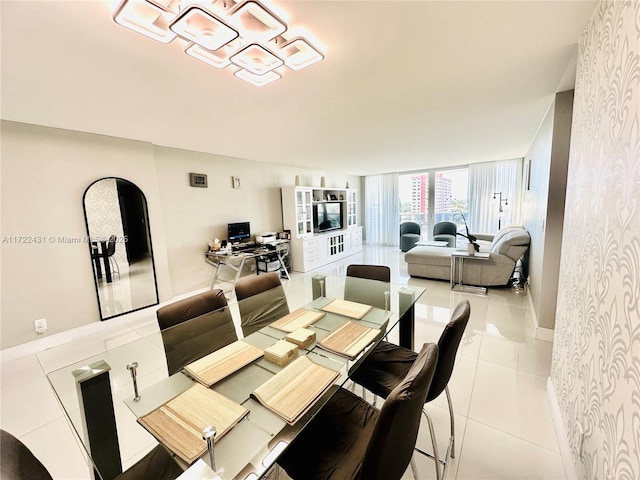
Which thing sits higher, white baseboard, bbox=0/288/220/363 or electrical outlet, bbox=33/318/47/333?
electrical outlet, bbox=33/318/47/333

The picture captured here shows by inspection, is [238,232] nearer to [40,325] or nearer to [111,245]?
[111,245]

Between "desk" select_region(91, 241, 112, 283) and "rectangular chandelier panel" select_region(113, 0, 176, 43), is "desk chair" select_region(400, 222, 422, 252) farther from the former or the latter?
"rectangular chandelier panel" select_region(113, 0, 176, 43)

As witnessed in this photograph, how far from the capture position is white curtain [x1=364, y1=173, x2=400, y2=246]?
7.66 meters

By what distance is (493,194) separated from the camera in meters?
6.27

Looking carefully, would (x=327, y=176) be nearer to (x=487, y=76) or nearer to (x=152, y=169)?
(x=152, y=169)

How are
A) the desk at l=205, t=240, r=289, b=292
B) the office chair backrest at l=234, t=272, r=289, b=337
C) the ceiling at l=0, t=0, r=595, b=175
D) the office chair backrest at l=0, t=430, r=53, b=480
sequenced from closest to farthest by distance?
the office chair backrest at l=0, t=430, r=53, b=480
the ceiling at l=0, t=0, r=595, b=175
the office chair backrest at l=234, t=272, r=289, b=337
the desk at l=205, t=240, r=289, b=292

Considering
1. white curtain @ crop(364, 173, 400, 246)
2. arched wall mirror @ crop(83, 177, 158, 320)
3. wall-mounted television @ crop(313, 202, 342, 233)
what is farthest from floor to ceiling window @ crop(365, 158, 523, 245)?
arched wall mirror @ crop(83, 177, 158, 320)

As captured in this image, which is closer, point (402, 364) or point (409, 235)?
point (402, 364)

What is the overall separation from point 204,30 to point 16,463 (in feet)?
5.84

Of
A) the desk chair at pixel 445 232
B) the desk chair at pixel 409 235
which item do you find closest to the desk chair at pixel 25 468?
the desk chair at pixel 409 235

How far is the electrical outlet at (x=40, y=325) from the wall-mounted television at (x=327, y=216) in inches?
179

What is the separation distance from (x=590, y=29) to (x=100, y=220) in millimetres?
4494

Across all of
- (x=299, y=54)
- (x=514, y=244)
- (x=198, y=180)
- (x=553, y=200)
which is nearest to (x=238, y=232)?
(x=198, y=180)

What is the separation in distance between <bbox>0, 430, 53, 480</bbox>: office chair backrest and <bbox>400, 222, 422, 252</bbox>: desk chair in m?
6.60
